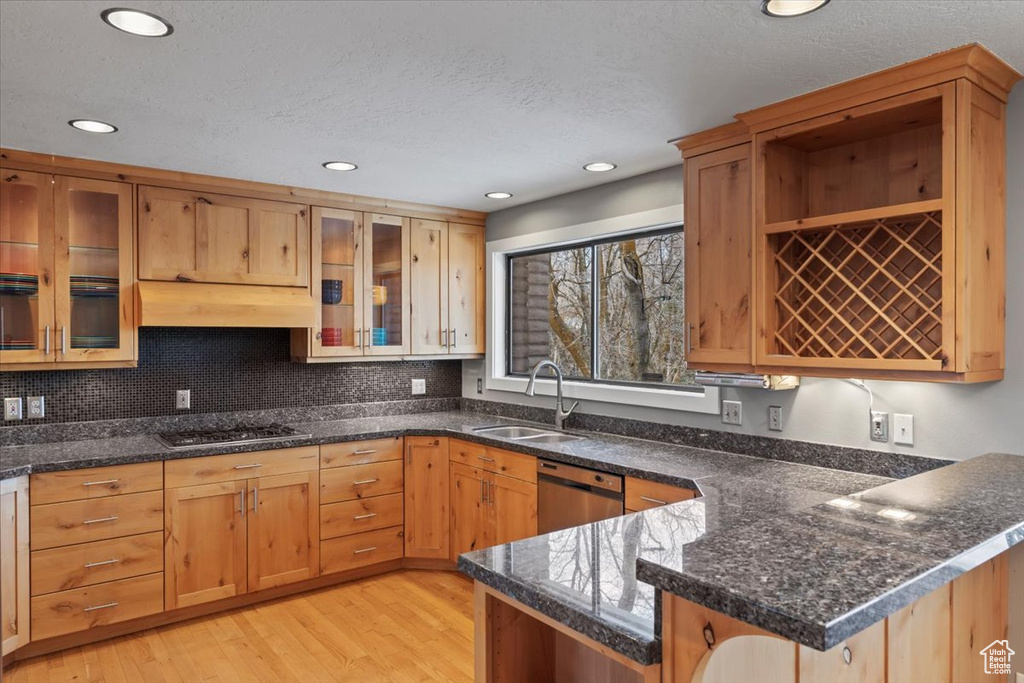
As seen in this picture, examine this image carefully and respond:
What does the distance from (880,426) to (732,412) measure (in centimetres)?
67

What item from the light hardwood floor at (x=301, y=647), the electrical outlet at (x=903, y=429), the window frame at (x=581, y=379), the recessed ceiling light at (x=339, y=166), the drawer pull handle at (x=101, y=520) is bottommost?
the light hardwood floor at (x=301, y=647)

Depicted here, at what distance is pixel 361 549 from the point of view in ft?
12.6

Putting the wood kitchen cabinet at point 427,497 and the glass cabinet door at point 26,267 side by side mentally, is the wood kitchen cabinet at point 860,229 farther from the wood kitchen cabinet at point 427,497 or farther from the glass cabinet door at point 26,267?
the glass cabinet door at point 26,267

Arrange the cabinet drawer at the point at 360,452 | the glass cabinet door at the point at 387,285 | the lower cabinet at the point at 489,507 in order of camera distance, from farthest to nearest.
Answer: the glass cabinet door at the point at 387,285
the cabinet drawer at the point at 360,452
the lower cabinet at the point at 489,507

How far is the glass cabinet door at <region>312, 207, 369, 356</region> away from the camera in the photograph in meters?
3.99

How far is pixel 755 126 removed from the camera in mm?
2574

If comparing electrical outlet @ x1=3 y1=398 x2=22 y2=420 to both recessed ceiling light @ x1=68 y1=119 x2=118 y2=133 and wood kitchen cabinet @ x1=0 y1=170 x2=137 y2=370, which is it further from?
recessed ceiling light @ x1=68 y1=119 x2=118 y2=133

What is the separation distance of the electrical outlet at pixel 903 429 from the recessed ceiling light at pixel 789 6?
4.94ft

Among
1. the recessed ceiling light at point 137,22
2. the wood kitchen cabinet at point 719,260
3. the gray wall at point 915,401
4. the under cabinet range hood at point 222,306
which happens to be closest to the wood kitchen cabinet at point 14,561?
the under cabinet range hood at point 222,306

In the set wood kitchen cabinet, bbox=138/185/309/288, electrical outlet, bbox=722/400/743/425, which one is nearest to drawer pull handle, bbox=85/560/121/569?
wood kitchen cabinet, bbox=138/185/309/288

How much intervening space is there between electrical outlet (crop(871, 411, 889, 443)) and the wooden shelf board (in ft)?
2.50

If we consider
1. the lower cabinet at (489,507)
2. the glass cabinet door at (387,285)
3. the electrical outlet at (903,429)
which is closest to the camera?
the electrical outlet at (903,429)

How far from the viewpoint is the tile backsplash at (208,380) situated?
3500 mm

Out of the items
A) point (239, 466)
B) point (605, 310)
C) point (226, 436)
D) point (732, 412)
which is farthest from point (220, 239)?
point (732, 412)
